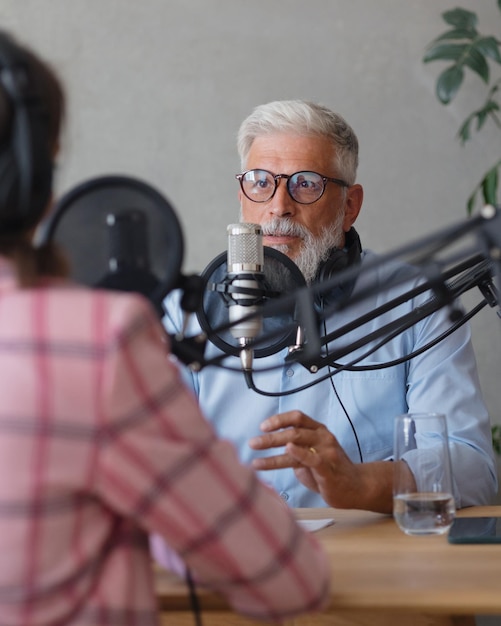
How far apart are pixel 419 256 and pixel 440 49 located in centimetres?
186

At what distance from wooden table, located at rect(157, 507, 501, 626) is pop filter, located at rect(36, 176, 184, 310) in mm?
317

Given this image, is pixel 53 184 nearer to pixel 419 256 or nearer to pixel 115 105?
pixel 419 256

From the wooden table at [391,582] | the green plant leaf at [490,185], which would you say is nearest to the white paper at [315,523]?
the wooden table at [391,582]

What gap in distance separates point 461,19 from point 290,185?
94 centimetres

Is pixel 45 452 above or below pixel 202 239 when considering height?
below

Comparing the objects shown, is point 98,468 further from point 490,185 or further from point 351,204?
point 490,185

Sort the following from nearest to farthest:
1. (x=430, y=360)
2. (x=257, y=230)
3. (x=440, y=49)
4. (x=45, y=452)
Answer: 1. (x=45, y=452)
2. (x=257, y=230)
3. (x=430, y=360)
4. (x=440, y=49)

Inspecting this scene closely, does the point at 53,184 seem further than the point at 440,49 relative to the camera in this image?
No

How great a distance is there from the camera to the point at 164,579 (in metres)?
1.04

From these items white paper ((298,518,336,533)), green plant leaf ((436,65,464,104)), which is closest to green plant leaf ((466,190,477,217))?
green plant leaf ((436,65,464,104))

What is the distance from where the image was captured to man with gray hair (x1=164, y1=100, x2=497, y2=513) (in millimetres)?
1761

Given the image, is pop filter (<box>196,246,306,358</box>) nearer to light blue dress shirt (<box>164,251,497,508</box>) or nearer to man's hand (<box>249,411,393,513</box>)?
man's hand (<box>249,411,393,513</box>)

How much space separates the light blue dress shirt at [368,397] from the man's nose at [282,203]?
0.22m

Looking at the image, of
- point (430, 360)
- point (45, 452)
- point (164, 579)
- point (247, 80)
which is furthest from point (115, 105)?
point (45, 452)
